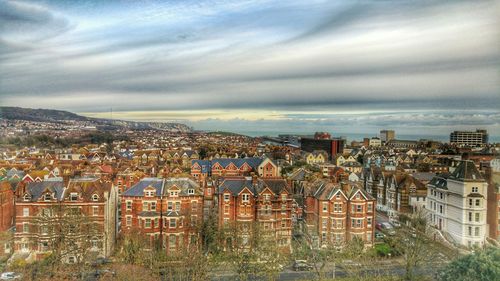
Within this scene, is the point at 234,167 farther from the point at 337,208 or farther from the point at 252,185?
the point at 337,208

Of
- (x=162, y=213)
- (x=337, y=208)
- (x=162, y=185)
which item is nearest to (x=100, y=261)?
(x=162, y=213)

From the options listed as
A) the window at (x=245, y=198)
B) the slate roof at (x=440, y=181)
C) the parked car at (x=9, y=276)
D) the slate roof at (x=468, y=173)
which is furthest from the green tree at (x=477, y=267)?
the parked car at (x=9, y=276)

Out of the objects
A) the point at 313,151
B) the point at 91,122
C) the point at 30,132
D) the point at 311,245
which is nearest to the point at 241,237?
the point at 311,245

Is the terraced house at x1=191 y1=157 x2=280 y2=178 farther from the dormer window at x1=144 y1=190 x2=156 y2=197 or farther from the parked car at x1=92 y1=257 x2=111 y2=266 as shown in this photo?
the parked car at x1=92 y1=257 x2=111 y2=266

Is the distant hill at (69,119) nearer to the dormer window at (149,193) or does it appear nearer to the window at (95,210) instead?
the dormer window at (149,193)

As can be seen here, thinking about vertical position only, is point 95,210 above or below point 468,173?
below

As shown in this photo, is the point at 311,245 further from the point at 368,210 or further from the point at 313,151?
the point at 313,151
